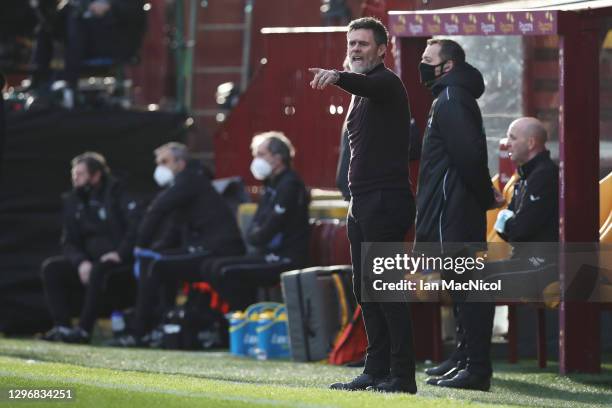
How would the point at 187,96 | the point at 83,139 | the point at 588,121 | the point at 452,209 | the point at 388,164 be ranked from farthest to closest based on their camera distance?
the point at 187,96, the point at 83,139, the point at 588,121, the point at 452,209, the point at 388,164

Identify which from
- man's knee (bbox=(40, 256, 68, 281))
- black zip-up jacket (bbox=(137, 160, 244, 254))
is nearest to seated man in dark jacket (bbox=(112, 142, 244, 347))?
black zip-up jacket (bbox=(137, 160, 244, 254))

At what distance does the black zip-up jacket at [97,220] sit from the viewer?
43.2ft

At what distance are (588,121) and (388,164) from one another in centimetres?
222

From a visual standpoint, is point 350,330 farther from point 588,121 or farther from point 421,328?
point 588,121

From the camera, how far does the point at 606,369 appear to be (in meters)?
9.53

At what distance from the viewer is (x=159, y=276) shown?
1226 cm

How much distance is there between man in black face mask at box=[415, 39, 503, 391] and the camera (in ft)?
26.6

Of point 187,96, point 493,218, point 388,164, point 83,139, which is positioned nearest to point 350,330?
point 493,218

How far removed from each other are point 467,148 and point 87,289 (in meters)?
5.55

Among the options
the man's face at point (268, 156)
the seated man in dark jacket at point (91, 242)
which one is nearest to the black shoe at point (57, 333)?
the seated man in dark jacket at point (91, 242)

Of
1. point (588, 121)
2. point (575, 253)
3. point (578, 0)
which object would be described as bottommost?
point (575, 253)

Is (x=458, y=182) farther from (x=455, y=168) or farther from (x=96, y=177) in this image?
(x=96, y=177)

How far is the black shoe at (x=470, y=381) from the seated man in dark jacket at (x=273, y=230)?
3.56 meters

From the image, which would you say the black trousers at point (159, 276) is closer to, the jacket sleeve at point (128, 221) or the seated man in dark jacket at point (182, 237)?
the seated man in dark jacket at point (182, 237)
